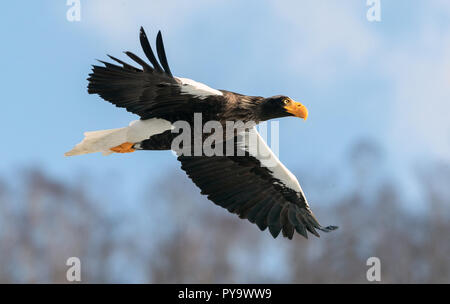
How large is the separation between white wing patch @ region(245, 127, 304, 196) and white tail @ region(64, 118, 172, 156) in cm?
137

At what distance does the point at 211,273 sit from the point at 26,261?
579 cm

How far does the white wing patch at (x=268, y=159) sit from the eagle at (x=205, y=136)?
1 cm

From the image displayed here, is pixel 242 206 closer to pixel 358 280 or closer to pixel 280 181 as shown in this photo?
pixel 280 181

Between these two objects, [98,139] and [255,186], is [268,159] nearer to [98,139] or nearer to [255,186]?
[255,186]

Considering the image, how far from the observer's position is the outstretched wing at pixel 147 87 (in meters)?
9.10

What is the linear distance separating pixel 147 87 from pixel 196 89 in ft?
1.69

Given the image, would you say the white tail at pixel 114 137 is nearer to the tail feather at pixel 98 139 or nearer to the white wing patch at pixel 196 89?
the tail feather at pixel 98 139

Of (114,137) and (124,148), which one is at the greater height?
(114,137)

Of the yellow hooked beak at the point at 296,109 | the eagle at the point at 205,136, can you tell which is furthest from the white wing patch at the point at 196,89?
the yellow hooked beak at the point at 296,109

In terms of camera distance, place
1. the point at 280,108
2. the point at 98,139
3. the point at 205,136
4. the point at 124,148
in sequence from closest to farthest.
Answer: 1. the point at 205,136
2. the point at 280,108
3. the point at 98,139
4. the point at 124,148

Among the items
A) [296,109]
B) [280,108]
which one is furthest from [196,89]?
[296,109]

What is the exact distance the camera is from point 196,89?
9.33 m
